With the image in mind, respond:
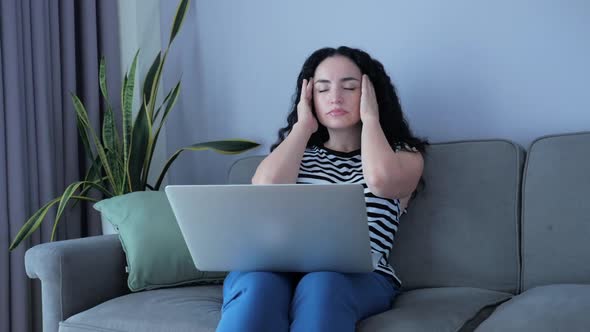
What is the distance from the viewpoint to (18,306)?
238 centimetres

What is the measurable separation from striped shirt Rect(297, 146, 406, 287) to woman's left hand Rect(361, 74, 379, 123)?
0.13 meters

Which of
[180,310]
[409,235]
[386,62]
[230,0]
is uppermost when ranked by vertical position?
[230,0]

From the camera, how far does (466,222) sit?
1.85 m

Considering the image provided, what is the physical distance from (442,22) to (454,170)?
58cm

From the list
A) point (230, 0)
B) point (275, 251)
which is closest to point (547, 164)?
point (275, 251)

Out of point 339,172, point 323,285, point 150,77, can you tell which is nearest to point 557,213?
point 339,172

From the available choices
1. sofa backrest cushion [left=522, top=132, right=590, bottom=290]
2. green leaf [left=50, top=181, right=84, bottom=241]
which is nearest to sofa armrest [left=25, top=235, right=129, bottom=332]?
A: green leaf [left=50, top=181, right=84, bottom=241]

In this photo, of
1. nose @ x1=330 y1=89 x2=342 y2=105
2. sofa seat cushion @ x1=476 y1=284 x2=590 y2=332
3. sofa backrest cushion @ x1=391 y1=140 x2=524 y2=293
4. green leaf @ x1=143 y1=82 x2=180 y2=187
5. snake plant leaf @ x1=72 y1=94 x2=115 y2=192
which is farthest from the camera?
green leaf @ x1=143 y1=82 x2=180 y2=187

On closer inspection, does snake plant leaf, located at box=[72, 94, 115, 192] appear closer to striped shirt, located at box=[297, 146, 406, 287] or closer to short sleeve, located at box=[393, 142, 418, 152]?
striped shirt, located at box=[297, 146, 406, 287]

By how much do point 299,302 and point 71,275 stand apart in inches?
29.5

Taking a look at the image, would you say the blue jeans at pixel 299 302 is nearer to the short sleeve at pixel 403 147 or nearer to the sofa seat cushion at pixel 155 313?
the sofa seat cushion at pixel 155 313

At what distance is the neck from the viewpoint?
1.99 meters

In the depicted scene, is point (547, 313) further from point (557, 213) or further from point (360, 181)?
point (360, 181)

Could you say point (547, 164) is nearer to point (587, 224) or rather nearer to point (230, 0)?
point (587, 224)
